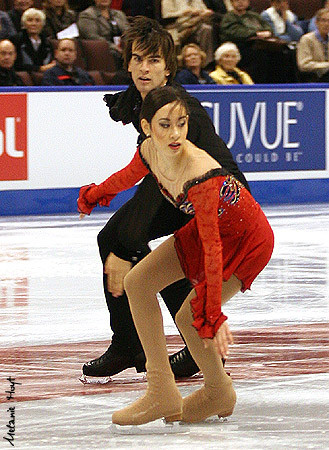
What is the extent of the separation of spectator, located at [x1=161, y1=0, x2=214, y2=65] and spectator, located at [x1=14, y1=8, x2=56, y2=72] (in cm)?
154

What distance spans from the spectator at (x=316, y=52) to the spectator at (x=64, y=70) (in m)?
2.86

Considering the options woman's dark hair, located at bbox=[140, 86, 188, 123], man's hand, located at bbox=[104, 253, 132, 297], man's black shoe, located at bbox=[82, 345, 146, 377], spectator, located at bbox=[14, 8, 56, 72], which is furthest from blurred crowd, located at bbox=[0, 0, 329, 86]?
woman's dark hair, located at bbox=[140, 86, 188, 123]

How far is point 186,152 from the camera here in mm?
3426

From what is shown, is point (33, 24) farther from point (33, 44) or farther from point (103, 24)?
point (103, 24)

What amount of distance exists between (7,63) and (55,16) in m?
1.15

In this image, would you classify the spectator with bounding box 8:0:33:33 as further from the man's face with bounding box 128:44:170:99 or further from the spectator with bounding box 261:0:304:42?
the man's face with bounding box 128:44:170:99

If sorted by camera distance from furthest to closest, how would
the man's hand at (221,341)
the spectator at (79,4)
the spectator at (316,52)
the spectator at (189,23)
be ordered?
the spectator at (316,52) → the spectator at (79,4) → the spectator at (189,23) → the man's hand at (221,341)

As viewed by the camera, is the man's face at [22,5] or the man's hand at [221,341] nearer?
the man's hand at [221,341]

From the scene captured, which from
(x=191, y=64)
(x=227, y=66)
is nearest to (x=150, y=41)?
(x=191, y=64)

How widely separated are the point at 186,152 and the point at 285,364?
4.94ft

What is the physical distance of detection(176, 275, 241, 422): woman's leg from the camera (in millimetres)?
3500

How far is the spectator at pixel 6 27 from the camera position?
10.5 metres

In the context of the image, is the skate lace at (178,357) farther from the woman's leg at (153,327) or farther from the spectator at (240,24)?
the spectator at (240,24)

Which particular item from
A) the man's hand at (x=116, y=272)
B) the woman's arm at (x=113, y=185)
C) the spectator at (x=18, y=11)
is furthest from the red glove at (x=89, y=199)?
the spectator at (x=18, y=11)
